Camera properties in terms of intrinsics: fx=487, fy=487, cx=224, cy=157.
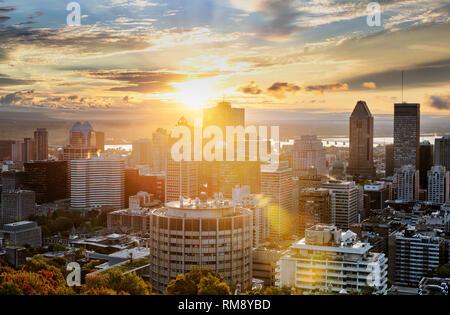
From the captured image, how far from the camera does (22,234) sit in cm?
1095

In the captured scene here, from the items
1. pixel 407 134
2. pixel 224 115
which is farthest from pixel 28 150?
pixel 407 134

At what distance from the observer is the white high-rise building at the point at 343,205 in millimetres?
13672

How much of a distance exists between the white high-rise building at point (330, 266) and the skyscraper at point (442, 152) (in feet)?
53.4

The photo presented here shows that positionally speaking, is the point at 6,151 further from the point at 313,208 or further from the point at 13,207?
the point at 313,208

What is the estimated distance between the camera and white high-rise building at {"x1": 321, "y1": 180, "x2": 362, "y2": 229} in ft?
44.9

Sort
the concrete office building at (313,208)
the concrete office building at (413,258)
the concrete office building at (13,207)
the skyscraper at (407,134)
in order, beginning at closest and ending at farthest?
the concrete office building at (413,258) → the concrete office building at (313,208) → the concrete office building at (13,207) → the skyscraper at (407,134)

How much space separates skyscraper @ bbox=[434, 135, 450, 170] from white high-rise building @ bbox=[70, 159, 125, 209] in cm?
1340

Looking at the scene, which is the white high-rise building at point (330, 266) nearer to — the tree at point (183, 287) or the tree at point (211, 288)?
the tree at point (183, 287)

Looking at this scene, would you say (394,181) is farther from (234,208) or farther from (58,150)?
(234,208)

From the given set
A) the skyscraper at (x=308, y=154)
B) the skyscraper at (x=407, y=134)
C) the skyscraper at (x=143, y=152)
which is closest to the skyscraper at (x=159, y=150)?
the skyscraper at (x=143, y=152)
